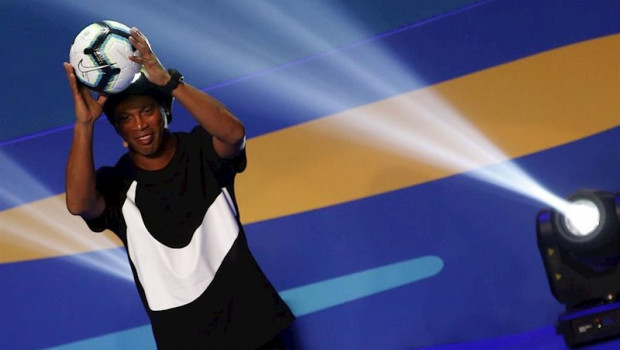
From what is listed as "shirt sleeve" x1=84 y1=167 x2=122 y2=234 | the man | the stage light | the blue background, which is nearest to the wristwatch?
the man

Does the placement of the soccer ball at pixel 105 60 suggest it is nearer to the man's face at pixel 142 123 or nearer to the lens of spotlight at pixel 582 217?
the man's face at pixel 142 123

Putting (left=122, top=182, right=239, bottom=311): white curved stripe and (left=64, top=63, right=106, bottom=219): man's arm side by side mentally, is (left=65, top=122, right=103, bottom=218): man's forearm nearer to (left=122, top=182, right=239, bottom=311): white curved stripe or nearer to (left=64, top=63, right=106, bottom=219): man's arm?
(left=64, top=63, right=106, bottom=219): man's arm

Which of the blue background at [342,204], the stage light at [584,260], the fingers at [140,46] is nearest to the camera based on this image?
A: the fingers at [140,46]

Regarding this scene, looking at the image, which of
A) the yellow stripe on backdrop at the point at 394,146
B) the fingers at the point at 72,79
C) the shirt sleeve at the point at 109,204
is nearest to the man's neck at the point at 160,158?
the shirt sleeve at the point at 109,204

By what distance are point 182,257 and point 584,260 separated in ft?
4.39

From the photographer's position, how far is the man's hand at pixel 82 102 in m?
2.85

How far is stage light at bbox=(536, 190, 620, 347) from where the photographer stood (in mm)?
3393

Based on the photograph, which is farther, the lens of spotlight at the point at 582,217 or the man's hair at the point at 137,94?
the lens of spotlight at the point at 582,217

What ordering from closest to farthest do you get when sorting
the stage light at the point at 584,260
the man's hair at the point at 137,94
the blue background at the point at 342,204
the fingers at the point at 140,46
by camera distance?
the fingers at the point at 140,46, the man's hair at the point at 137,94, the stage light at the point at 584,260, the blue background at the point at 342,204

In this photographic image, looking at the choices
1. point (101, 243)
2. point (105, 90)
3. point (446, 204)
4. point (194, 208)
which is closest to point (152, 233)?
point (194, 208)

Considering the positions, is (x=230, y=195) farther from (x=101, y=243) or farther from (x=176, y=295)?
(x=101, y=243)

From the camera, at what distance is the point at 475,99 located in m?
4.03

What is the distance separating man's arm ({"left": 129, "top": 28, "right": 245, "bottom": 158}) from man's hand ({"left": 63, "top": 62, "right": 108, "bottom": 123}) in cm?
17

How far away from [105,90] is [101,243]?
1.27 metres
